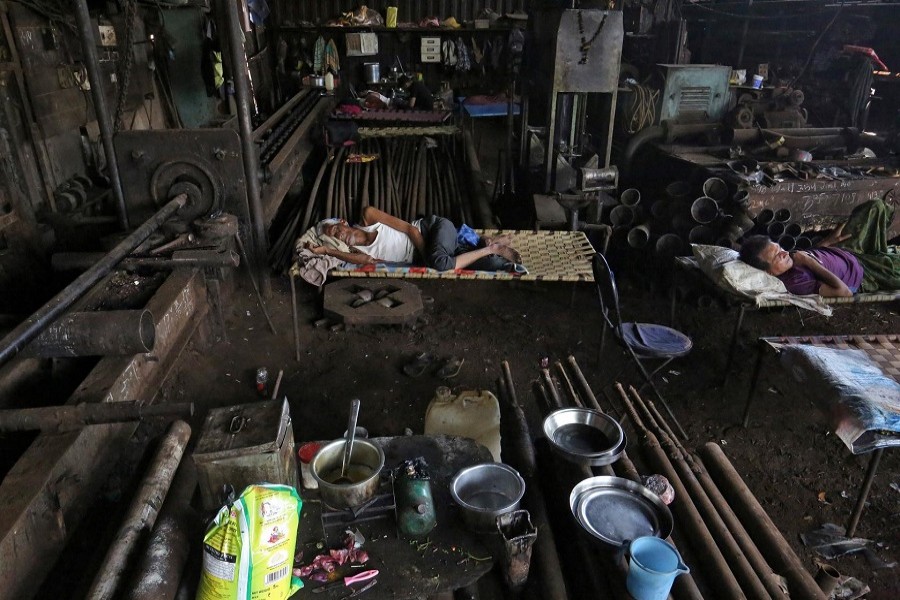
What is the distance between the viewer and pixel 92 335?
8.69ft

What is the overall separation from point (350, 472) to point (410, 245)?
11.9 feet

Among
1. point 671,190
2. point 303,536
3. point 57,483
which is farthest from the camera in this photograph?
point 671,190

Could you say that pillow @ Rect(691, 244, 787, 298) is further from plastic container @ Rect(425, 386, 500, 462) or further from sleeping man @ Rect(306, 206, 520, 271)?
plastic container @ Rect(425, 386, 500, 462)

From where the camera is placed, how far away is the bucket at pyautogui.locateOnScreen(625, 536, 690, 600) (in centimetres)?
151

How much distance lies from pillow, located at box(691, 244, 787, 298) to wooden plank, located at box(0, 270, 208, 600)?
396 centimetres

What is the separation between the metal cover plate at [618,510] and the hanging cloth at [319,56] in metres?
10.4

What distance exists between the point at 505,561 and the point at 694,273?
3.91m

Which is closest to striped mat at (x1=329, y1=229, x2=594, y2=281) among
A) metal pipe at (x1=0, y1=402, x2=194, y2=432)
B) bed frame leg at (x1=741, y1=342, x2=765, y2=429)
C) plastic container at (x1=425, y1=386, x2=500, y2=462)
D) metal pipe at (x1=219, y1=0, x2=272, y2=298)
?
metal pipe at (x1=219, y1=0, x2=272, y2=298)

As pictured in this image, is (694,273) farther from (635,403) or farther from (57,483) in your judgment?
(57,483)

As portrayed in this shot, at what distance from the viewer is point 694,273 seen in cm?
495

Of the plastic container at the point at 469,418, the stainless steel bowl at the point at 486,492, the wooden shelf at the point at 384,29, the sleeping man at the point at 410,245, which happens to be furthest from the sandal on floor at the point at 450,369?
the wooden shelf at the point at 384,29

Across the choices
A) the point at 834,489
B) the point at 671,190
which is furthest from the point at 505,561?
the point at 671,190

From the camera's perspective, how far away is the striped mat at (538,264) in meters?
4.79

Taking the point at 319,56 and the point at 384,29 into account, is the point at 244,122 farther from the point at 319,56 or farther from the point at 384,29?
the point at 384,29
